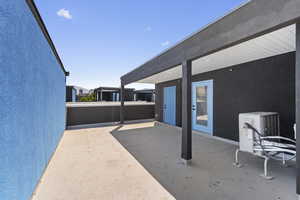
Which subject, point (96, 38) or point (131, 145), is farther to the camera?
point (96, 38)

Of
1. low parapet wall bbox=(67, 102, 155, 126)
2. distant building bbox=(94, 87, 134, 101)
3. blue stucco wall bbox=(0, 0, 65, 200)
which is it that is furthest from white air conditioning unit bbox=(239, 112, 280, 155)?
distant building bbox=(94, 87, 134, 101)

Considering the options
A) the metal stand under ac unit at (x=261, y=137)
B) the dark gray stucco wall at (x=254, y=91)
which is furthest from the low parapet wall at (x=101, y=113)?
the metal stand under ac unit at (x=261, y=137)

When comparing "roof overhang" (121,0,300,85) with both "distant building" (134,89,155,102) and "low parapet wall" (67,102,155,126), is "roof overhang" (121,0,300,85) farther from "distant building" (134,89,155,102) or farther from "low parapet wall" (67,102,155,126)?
"distant building" (134,89,155,102)

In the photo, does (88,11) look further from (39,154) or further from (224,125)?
(224,125)

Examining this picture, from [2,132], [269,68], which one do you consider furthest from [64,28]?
[269,68]

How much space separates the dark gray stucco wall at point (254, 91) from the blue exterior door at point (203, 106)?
20cm

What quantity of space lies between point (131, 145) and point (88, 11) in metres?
4.29

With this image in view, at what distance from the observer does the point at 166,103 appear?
25.5ft

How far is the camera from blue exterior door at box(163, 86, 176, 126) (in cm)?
718

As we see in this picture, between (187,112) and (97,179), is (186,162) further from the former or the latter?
(97,179)

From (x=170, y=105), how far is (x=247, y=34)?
5.66 meters

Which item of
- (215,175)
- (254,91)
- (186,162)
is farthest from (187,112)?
(254,91)

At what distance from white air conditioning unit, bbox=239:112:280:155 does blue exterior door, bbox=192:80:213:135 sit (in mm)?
2076

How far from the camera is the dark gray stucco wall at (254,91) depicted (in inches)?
129
